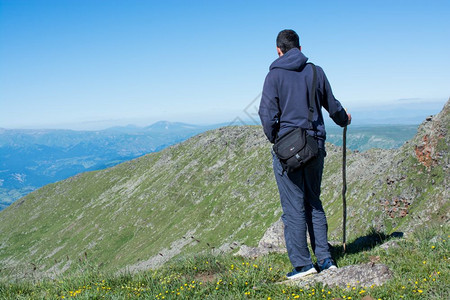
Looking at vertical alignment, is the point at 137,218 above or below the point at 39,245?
above

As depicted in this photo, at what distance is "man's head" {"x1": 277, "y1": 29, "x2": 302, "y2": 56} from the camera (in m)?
7.28

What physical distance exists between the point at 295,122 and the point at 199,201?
320ft

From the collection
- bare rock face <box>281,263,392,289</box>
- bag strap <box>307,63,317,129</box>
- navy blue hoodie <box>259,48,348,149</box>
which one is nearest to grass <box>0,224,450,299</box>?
bare rock face <box>281,263,392,289</box>

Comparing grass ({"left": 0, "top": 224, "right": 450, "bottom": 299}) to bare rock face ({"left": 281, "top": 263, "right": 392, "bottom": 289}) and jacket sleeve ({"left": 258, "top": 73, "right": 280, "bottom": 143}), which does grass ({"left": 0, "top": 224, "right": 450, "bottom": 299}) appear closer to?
bare rock face ({"left": 281, "top": 263, "right": 392, "bottom": 289})

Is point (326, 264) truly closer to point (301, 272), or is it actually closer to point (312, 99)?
point (301, 272)

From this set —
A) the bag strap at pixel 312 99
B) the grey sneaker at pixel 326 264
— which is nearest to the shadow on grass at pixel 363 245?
the grey sneaker at pixel 326 264

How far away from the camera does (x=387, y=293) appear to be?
18.2 feet

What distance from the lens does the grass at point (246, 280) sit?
5.75m

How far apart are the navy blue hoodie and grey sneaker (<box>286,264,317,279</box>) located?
8.69 ft

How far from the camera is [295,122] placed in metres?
6.99

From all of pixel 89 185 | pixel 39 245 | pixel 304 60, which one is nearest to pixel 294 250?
pixel 304 60

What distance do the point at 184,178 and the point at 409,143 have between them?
9000 cm

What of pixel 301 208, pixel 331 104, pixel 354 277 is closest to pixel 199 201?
pixel 301 208

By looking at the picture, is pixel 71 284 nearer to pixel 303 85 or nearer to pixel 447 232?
pixel 303 85
